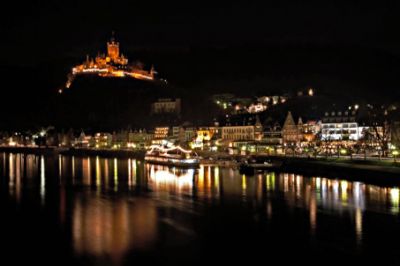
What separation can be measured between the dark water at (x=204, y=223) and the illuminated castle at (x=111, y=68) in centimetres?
8281

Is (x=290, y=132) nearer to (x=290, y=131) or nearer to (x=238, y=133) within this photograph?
(x=290, y=131)

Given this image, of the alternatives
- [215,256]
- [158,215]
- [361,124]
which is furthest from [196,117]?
[215,256]

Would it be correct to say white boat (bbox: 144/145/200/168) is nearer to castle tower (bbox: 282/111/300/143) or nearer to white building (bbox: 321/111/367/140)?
castle tower (bbox: 282/111/300/143)

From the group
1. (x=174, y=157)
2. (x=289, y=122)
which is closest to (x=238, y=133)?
(x=289, y=122)

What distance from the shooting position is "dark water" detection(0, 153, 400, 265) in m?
16.2

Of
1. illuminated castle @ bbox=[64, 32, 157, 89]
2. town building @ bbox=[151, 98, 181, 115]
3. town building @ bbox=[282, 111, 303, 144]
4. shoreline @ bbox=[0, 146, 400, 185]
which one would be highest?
illuminated castle @ bbox=[64, 32, 157, 89]

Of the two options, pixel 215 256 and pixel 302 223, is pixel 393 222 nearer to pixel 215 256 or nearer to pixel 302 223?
pixel 302 223

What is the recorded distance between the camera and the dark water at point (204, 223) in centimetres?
1617

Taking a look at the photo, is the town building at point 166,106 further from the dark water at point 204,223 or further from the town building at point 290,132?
the dark water at point 204,223

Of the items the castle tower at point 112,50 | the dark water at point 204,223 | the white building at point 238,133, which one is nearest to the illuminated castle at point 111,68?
the castle tower at point 112,50

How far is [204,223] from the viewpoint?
815 inches

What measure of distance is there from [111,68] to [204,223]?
98309mm

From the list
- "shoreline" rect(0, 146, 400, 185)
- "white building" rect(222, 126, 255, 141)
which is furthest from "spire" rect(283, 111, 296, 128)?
"shoreline" rect(0, 146, 400, 185)

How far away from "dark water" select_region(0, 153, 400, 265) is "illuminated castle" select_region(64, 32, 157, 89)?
82.8 m
